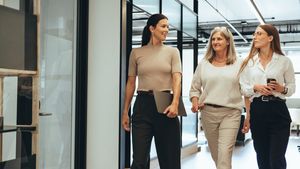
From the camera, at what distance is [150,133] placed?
8.48 feet

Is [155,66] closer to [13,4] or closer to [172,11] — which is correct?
[13,4]

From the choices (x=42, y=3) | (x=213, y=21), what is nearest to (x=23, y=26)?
(x=42, y=3)

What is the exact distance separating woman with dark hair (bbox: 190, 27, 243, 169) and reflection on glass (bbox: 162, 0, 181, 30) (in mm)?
2413

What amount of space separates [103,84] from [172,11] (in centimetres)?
243

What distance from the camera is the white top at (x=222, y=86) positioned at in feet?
8.86

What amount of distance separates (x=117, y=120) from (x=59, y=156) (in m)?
0.58

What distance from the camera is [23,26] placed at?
7.95 ft

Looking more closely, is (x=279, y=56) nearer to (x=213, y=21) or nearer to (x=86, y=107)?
(x=86, y=107)

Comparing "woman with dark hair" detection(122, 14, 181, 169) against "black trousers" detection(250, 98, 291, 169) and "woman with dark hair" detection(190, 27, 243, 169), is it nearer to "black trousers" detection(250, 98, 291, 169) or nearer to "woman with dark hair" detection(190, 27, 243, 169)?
"woman with dark hair" detection(190, 27, 243, 169)

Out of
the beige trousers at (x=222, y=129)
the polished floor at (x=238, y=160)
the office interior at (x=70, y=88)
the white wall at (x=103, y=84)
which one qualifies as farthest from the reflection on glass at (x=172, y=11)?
the beige trousers at (x=222, y=129)

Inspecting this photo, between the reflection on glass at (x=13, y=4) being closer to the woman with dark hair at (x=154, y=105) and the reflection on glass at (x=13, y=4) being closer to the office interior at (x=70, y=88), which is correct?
the office interior at (x=70, y=88)

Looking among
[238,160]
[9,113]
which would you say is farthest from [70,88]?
[238,160]

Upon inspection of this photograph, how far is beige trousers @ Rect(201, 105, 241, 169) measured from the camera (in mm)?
2646

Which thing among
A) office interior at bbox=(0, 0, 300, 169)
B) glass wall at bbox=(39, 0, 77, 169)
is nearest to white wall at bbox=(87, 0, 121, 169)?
office interior at bbox=(0, 0, 300, 169)
